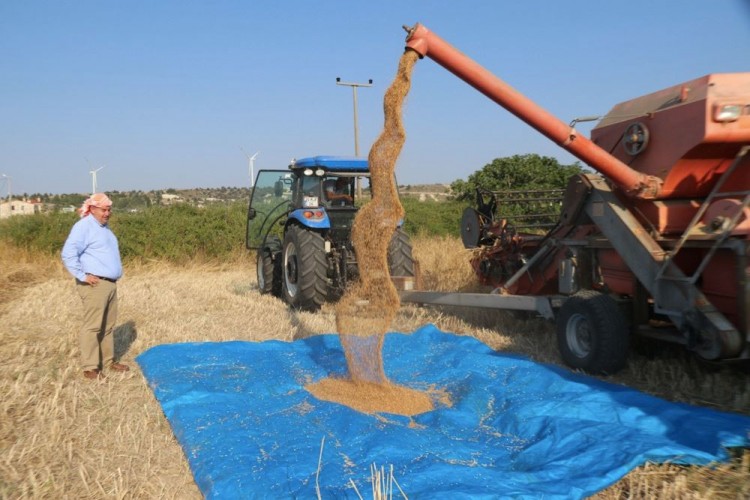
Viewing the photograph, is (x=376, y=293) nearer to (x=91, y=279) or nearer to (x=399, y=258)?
(x=91, y=279)

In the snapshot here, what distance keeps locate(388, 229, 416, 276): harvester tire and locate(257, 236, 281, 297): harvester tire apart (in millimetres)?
2089

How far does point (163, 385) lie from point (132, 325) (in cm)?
270

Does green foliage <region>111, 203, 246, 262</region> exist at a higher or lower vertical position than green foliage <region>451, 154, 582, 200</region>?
lower

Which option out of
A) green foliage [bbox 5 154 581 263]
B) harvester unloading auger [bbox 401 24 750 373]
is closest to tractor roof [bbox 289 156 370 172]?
harvester unloading auger [bbox 401 24 750 373]

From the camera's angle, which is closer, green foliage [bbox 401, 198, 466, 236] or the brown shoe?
the brown shoe

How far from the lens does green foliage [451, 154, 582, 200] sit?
14969 mm

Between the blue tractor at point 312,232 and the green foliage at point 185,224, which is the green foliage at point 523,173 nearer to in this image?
the green foliage at point 185,224

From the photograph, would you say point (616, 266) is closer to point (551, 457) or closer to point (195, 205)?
point (551, 457)

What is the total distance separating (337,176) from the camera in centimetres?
811

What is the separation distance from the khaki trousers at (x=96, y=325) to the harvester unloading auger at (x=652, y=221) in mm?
3145

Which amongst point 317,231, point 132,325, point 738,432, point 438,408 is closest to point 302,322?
point 317,231

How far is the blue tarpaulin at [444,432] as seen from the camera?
→ 2844 millimetres

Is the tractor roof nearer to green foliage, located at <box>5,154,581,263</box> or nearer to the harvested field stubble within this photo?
the harvested field stubble

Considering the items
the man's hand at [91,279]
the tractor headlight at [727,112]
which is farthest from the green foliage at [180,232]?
the tractor headlight at [727,112]
